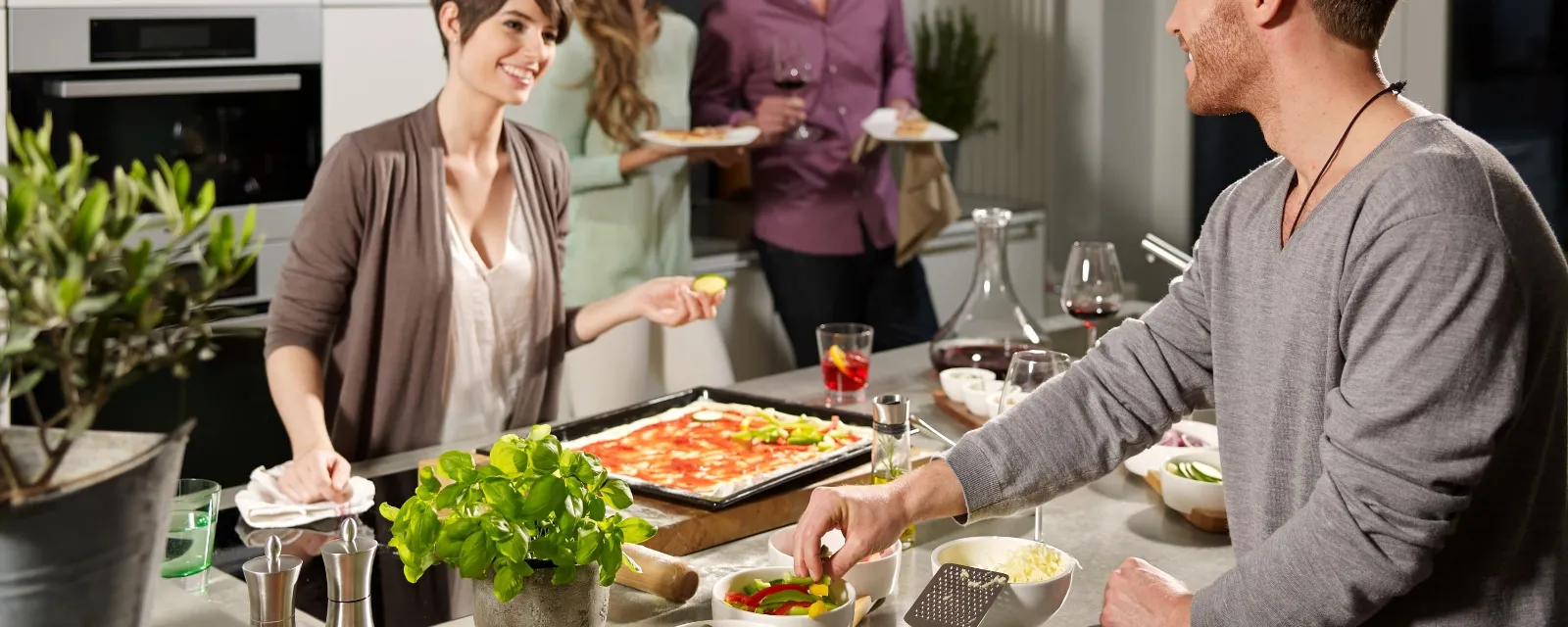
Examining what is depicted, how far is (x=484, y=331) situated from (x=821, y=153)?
1778 millimetres

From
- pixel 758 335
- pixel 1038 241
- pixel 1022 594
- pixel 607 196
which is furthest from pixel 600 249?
pixel 1022 594

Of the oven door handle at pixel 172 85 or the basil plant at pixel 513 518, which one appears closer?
the basil plant at pixel 513 518

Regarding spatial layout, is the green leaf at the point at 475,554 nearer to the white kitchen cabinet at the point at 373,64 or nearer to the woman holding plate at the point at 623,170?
the white kitchen cabinet at the point at 373,64

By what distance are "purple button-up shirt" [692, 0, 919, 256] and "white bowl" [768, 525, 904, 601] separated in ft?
8.48

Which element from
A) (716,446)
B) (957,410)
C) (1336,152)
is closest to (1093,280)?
(957,410)

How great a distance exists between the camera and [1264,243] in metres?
1.40

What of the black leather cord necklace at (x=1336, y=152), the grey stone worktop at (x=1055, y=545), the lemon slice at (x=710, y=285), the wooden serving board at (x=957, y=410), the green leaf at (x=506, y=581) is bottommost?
the grey stone worktop at (x=1055, y=545)

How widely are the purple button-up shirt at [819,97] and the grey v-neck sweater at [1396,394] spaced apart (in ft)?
8.63

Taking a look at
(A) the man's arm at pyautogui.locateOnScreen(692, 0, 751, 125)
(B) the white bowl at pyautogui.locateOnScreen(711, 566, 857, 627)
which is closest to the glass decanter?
(B) the white bowl at pyautogui.locateOnScreen(711, 566, 857, 627)

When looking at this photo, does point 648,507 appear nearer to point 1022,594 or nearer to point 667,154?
point 1022,594

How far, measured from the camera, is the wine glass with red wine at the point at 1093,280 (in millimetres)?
2377

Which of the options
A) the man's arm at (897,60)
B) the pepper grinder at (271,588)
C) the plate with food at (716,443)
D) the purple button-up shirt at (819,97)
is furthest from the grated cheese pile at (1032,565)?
the man's arm at (897,60)

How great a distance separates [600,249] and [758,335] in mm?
606

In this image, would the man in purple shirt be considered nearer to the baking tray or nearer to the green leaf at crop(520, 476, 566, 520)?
the baking tray
